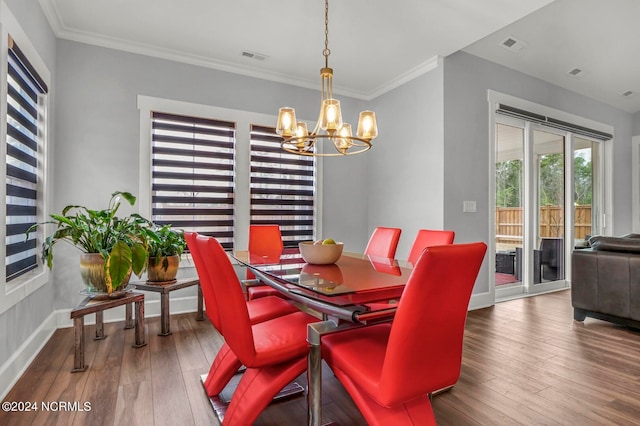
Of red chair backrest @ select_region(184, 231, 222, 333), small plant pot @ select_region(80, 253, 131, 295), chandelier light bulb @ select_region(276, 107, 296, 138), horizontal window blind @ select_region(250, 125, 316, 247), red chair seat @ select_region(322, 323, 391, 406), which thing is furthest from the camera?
horizontal window blind @ select_region(250, 125, 316, 247)

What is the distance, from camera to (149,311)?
3.61 m

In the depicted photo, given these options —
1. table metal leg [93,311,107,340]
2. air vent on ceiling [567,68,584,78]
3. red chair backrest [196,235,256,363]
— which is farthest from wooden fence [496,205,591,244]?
table metal leg [93,311,107,340]

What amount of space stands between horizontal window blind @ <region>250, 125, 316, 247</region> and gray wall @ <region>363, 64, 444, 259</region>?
0.93 meters

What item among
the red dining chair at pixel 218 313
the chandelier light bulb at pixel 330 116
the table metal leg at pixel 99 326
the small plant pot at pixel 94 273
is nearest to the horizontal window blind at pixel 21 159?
the small plant pot at pixel 94 273

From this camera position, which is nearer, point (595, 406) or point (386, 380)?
point (386, 380)

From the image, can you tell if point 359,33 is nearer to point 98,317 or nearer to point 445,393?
point 445,393

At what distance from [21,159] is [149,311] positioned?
6.02ft

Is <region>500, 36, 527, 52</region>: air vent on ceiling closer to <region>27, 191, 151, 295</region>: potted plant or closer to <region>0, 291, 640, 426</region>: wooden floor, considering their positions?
<region>0, 291, 640, 426</region>: wooden floor

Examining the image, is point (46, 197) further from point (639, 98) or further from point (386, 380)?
point (639, 98)

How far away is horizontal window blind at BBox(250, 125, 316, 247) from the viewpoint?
13.7ft

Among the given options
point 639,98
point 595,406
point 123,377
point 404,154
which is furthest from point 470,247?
point 639,98

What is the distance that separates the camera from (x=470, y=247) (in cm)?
123

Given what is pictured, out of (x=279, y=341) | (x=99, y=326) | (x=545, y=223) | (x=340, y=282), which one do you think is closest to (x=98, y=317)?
(x=99, y=326)

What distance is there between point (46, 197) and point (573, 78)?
20.5 ft
